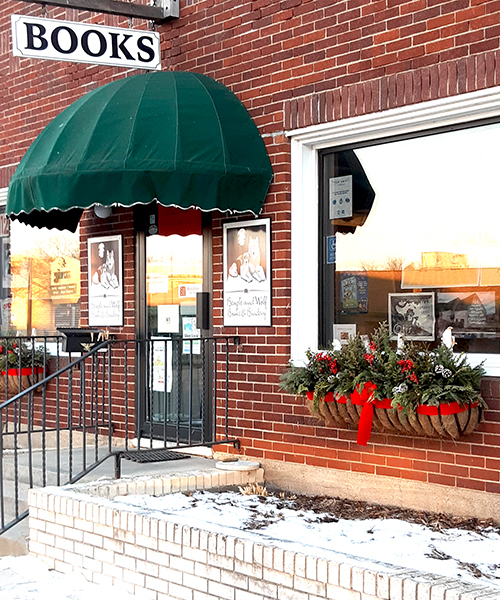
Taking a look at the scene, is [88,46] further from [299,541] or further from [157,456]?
[299,541]

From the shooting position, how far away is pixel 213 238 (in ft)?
26.0

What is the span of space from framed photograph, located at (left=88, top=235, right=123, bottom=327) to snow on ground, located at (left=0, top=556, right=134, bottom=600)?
3.19 metres

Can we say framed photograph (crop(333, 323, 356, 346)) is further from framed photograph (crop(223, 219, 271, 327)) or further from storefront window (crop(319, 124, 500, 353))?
framed photograph (crop(223, 219, 271, 327))

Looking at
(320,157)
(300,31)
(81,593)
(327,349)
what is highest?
(300,31)

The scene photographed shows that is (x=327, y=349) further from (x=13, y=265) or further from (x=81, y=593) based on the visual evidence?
(x=13, y=265)

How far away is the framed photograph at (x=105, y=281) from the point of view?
889 centimetres

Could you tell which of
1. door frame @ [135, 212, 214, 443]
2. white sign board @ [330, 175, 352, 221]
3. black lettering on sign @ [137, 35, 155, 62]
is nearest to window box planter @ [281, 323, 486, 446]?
white sign board @ [330, 175, 352, 221]

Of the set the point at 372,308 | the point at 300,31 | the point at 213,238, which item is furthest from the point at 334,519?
the point at 300,31

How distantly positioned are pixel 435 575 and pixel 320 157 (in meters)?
3.97

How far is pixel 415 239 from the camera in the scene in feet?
22.0

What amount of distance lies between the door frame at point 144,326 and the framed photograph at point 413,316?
1.85 metres

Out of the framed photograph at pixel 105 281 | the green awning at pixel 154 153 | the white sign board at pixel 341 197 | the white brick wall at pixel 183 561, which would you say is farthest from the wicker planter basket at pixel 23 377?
Result: the white sign board at pixel 341 197

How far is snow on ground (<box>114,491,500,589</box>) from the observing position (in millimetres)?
4844

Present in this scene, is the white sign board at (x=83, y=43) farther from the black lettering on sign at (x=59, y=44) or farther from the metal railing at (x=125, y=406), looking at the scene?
the metal railing at (x=125, y=406)
